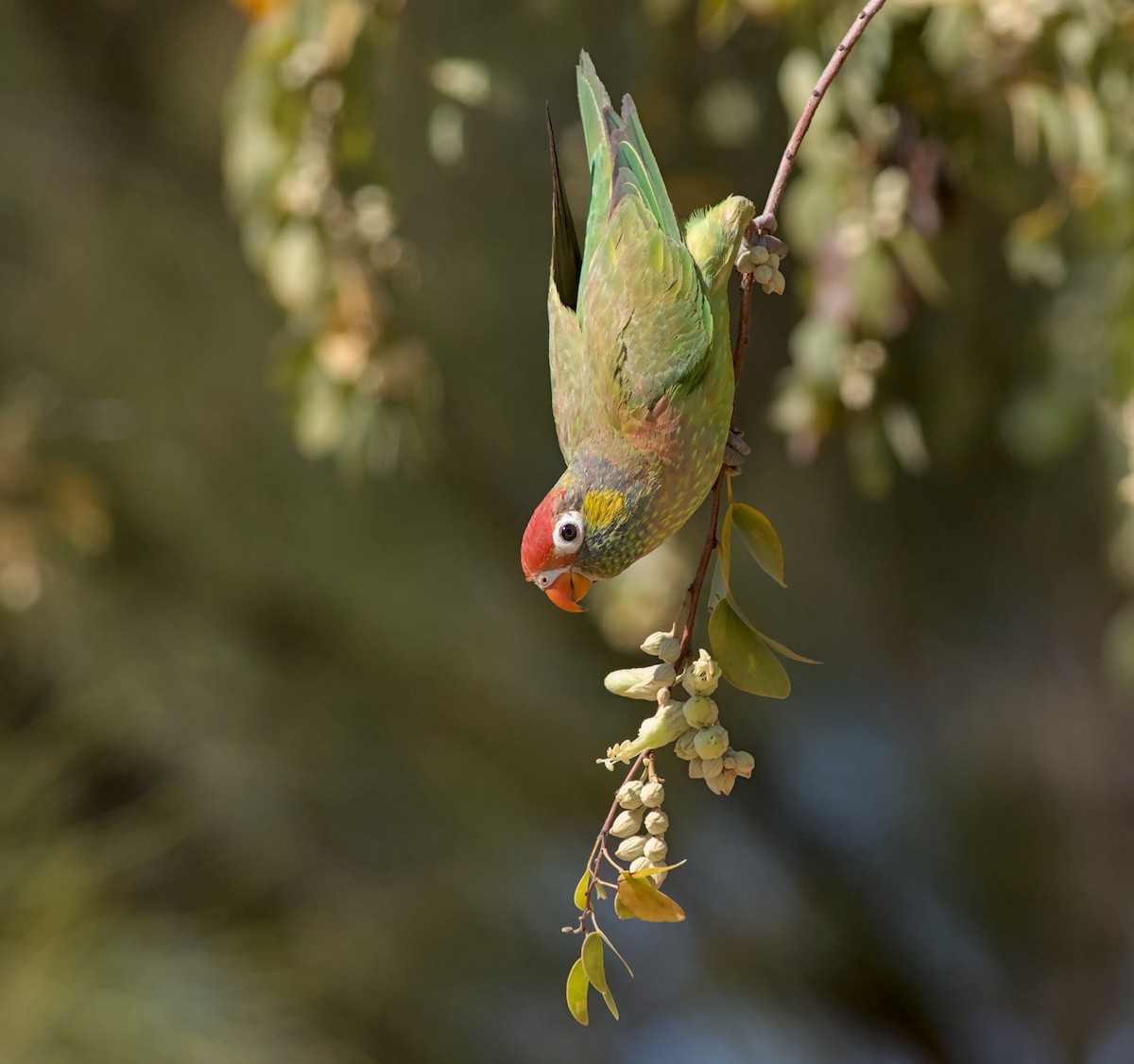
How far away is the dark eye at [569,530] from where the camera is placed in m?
0.63

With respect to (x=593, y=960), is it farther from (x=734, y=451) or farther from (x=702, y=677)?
(x=734, y=451)

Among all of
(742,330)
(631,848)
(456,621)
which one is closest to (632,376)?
(742,330)

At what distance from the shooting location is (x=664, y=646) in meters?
0.51

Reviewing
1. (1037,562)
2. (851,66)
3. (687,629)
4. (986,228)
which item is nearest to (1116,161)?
(851,66)

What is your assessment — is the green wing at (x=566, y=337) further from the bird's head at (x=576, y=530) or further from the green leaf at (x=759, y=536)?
the green leaf at (x=759, y=536)

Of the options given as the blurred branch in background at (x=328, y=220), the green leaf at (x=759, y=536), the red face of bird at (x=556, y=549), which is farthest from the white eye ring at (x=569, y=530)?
the blurred branch in background at (x=328, y=220)

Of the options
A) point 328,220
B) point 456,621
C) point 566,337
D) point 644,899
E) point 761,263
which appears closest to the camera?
point 644,899

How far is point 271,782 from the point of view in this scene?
207 centimetres

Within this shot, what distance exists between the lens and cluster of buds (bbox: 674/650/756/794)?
496 mm

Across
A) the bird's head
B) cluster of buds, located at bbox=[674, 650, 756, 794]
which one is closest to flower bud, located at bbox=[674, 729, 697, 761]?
cluster of buds, located at bbox=[674, 650, 756, 794]

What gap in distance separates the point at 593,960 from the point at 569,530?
230 millimetres

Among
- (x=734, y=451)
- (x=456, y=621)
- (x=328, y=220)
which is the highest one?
(x=456, y=621)

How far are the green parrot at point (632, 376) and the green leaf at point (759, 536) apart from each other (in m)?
0.09

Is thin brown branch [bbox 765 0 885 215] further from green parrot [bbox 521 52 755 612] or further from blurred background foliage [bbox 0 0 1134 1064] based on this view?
blurred background foliage [bbox 0 0 1134 1064]
